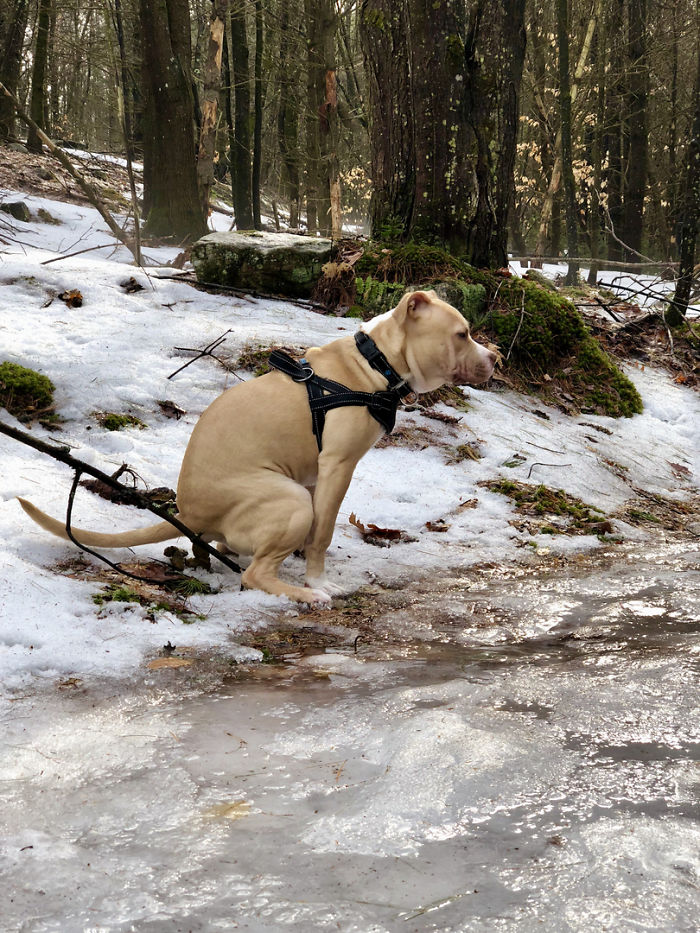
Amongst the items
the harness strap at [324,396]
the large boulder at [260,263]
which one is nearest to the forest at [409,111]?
the large boulder at [260,263]

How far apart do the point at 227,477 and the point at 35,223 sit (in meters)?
12.4

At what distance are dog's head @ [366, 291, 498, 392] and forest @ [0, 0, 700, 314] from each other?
122 inches

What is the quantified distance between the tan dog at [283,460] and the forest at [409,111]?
9.56 feet

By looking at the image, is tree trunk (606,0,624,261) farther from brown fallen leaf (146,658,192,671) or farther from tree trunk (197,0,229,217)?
brown fallen leaf (146,658,192,671)

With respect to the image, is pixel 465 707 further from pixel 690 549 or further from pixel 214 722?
pixel 690 549

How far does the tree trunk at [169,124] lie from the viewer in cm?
1406

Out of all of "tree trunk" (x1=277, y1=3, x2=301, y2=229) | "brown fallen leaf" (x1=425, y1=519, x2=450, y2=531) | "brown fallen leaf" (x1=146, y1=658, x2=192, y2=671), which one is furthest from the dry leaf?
"tree trunk" (x1=277, y1=3, x2=301, y2=229)

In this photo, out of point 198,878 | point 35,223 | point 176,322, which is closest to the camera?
point 198,878

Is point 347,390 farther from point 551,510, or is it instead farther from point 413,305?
point 551,510

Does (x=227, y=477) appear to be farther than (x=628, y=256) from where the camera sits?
No

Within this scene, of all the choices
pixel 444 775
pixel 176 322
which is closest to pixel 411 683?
pixel 444 775

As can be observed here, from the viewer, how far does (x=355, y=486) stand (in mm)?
5672

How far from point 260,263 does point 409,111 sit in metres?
2.27

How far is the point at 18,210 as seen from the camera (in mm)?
14164
